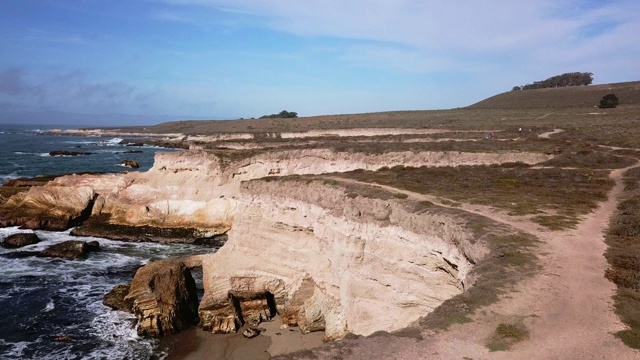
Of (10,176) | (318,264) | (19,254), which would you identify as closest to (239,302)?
(318,264)

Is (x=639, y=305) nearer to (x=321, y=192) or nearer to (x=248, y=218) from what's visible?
(x=321, y=192)

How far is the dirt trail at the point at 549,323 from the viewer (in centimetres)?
848

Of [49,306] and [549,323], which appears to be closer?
[549,323]

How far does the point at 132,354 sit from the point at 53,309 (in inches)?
298

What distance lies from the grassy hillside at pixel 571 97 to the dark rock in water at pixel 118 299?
369 ft

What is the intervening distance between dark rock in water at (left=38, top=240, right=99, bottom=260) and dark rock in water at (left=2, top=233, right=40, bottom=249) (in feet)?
11.2

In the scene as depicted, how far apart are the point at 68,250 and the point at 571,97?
125 metres

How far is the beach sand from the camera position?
65.2 feet

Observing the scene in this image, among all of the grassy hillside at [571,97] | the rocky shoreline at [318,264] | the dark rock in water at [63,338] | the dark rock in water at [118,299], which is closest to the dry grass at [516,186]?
the rocky shoreline at [318,264]

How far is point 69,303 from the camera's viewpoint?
24906 millimetres

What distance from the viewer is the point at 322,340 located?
20594 mm

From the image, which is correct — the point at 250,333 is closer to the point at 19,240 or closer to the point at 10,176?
the point at 19,240

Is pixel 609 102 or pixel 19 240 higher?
pixel 609 102

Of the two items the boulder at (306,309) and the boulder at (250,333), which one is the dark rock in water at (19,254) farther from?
the boulder at (306,309)
